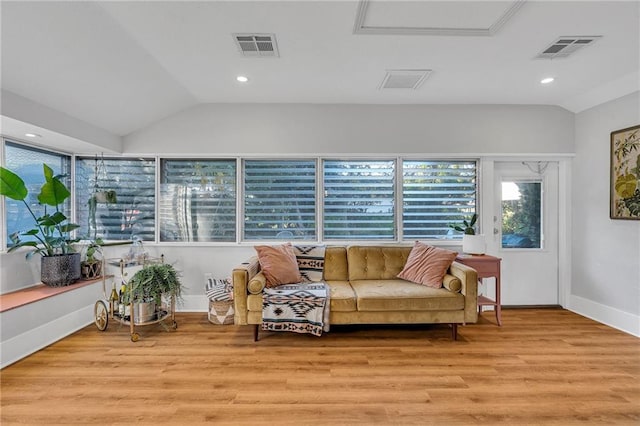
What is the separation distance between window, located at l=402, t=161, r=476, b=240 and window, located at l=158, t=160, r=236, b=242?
2.28m

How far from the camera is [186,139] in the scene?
3.71 meters

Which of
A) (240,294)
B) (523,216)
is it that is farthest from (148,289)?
(523,216)

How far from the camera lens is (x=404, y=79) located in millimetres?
3039

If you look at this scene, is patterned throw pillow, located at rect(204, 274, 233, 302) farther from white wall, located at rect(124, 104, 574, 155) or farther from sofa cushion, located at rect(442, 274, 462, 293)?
sofa cushion, located at rect(442, 274, 462, 293)

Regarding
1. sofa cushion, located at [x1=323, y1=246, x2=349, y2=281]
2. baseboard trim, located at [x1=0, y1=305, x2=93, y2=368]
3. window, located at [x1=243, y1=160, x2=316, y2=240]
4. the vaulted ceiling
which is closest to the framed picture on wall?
the vaulted ceiling

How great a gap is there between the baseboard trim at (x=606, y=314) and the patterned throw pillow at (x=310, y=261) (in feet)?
10.5

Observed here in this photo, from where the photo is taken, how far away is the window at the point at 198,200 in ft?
12.5

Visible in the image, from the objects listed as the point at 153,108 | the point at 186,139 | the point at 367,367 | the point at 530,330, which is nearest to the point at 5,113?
the point at 153,108

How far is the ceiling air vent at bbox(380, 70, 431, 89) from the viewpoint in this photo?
114 inches

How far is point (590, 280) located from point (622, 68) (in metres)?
2.32

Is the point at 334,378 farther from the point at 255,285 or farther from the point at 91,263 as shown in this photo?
the point at 91,263

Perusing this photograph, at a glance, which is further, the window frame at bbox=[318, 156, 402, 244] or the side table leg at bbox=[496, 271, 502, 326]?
the window frame at bbox=[318, 156, 402, 244]

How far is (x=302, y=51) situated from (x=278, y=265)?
2.04 meters

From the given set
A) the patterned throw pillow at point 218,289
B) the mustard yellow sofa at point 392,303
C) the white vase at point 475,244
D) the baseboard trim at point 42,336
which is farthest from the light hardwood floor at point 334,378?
the white vase at point 475,244
